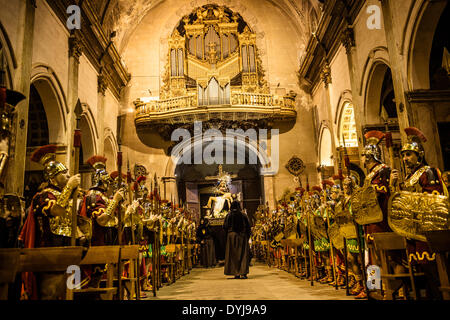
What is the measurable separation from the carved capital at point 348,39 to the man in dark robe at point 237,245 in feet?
19.5

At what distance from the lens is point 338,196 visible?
5.68m

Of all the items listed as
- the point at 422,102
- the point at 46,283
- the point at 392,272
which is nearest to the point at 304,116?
the point at 422,102

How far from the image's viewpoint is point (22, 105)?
25.4 feet

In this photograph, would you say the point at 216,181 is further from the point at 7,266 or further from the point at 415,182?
the point at 7,266

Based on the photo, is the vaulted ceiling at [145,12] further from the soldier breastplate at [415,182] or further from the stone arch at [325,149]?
the soldier breastplate at [415,182]

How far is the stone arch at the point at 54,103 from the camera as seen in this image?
31.1 ft

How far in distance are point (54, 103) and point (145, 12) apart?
353 inches

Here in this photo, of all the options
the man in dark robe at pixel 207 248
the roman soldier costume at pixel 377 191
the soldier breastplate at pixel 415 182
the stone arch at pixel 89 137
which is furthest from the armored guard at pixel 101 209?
the stone arch at pixel 89 137

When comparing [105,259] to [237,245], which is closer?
[105,259]

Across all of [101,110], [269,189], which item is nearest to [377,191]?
[101,110]

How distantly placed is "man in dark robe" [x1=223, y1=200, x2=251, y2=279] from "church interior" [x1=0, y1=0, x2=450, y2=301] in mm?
56

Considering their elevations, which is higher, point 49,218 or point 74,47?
point 74,47

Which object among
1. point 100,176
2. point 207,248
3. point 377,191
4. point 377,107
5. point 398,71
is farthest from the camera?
point 207,248

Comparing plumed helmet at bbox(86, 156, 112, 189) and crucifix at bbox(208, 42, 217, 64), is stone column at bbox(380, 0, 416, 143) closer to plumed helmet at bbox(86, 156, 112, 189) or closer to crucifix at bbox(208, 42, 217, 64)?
plumed helmet at bbox(86, 156, 112, 189)
